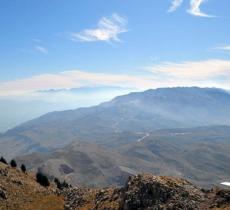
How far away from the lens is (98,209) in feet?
182

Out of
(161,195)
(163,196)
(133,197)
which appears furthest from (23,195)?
(163,196)

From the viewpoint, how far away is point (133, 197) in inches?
1969

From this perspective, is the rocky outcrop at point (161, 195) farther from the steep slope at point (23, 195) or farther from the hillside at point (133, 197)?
the steep slope at point (23, 195)

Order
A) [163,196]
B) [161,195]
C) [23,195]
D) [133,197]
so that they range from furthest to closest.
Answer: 1. [23,195]
2. [133,197]
3. [161,195]
4. [163,196]

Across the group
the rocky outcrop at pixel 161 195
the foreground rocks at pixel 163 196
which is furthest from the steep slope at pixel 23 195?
the rocky outcrop at pixel 161 195

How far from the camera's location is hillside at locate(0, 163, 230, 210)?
4750 cm

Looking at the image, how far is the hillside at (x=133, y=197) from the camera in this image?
156 feet

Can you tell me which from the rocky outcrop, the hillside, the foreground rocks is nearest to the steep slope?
the hillside

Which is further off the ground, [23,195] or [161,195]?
[161,195]

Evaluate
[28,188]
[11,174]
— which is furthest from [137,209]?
[11,174]

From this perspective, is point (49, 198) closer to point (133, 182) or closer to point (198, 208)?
point (133, 182)

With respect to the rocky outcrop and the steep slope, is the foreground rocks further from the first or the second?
the steep slope

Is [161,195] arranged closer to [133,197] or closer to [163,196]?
[163,196]

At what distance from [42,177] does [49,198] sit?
17.7 meters
